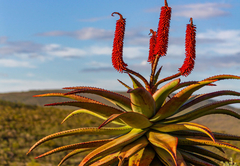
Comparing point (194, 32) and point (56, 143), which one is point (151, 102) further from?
point (56, 143)

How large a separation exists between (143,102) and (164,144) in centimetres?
52

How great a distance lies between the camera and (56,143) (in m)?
16.1

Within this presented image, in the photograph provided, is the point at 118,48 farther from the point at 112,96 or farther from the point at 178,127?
the point at 178,127

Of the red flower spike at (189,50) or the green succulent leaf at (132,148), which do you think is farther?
the red flower spike at (189,50)

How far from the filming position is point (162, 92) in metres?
3.38

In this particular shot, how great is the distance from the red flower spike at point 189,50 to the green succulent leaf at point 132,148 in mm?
1004

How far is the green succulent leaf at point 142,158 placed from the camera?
10.9ft

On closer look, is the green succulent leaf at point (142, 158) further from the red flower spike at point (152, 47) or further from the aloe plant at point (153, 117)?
the red flower spike at point (152, 47)

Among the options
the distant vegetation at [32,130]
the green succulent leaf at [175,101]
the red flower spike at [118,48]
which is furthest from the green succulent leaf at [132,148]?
the distant vegetation at [32,130]

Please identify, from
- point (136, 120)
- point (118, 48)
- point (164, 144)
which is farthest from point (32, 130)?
point (164, 144)

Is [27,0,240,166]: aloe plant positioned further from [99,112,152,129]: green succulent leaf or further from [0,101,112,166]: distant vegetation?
[0,101,112,166]: distant vegetation

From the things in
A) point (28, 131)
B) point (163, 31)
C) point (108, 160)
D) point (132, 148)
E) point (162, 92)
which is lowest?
point (28, 131)

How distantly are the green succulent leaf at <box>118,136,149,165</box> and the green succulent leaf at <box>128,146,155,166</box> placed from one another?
3.5 inches

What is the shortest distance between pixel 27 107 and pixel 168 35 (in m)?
21.6
